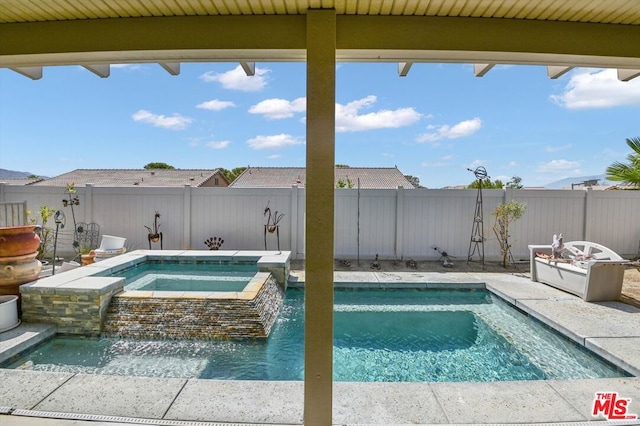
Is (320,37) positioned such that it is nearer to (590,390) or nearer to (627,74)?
(627,74)

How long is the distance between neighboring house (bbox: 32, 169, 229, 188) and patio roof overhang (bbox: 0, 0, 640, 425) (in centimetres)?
1981

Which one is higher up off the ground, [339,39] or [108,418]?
[339,39]

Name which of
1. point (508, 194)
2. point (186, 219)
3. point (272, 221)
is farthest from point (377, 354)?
point (186, 219)

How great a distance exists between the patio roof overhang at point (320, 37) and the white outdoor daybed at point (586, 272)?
11.9 ft

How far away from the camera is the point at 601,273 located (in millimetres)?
4523

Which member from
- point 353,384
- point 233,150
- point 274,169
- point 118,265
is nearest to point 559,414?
point 353,384

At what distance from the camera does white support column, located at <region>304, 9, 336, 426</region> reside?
1.70 meters

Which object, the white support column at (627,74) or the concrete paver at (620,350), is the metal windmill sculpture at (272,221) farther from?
the white support column at (627,74)

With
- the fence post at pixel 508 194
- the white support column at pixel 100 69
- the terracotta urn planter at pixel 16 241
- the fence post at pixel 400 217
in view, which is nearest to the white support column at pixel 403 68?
the white support column at pixel 100 69

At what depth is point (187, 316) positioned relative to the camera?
397 cm
